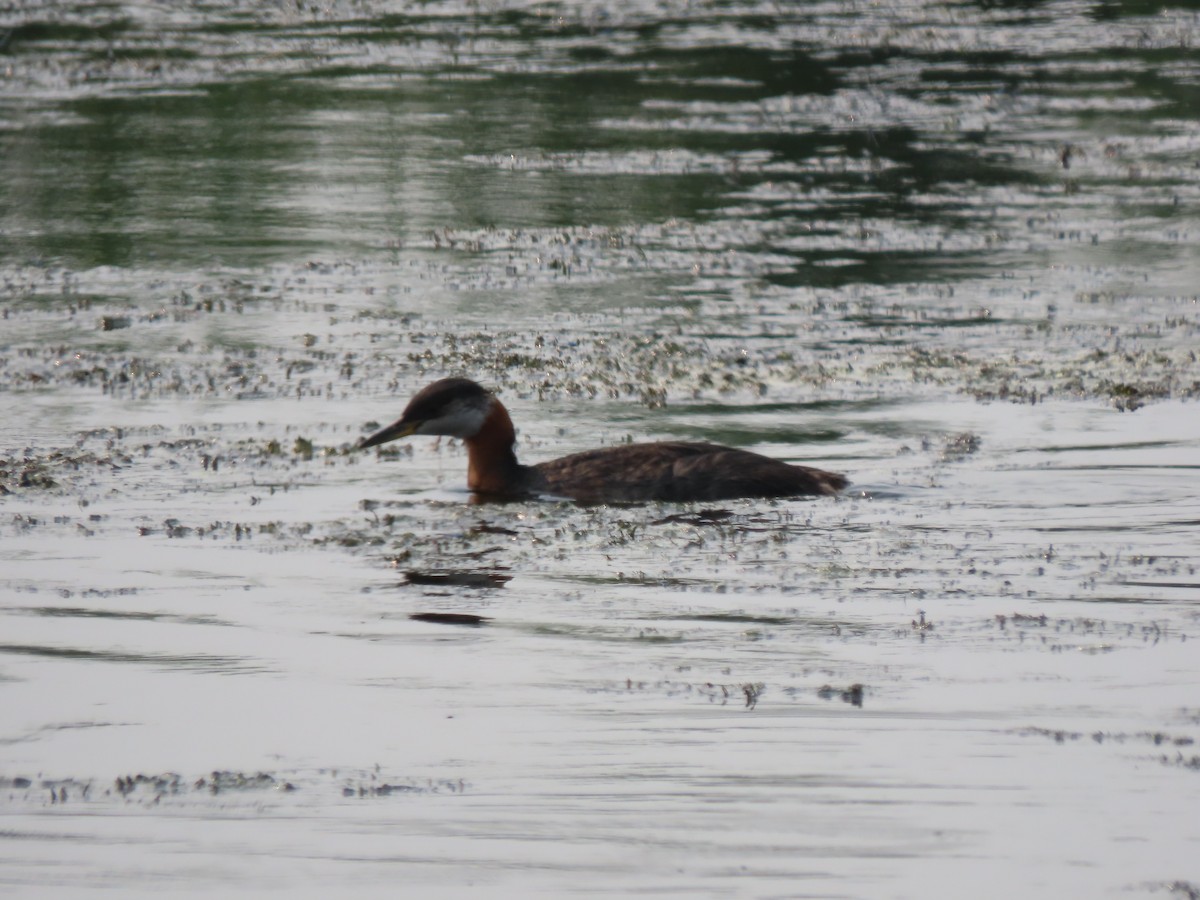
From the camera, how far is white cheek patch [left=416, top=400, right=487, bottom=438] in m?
12.0

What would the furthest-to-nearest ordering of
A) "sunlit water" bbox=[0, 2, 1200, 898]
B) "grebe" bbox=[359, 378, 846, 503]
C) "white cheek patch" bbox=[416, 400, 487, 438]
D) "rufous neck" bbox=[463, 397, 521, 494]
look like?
"white cheek patch" bbox=[416, 400, 487, 438], "rufous neck" bbox=[463, 397, 521, 494], "grebe" bbox=[359, 378, 846, 503], "sunlit water" bbox=[0, 2, 1200, 898]

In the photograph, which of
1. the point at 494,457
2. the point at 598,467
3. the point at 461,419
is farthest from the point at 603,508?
the point at 461,419

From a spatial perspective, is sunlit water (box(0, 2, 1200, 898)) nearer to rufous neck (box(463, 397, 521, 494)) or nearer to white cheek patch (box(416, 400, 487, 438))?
rufous neck (box(463, 397, 521, 494))

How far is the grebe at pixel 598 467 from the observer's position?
11375 millimetres

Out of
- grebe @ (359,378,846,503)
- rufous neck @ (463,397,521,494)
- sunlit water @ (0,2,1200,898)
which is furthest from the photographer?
rufous neck @ (463,397,521,494)

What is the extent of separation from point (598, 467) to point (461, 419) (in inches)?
38.4

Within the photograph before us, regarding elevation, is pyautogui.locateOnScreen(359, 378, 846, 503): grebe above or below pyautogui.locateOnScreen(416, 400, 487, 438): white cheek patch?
below

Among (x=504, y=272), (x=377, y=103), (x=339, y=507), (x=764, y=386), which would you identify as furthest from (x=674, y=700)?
(x=377, y=103)

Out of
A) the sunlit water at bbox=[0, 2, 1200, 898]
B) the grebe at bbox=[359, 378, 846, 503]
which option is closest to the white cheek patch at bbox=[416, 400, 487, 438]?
the grebe at bbox=[359, 378, 846, 503]

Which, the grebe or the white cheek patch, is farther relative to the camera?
the white cheek patch

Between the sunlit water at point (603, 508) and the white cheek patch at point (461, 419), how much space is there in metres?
0.49

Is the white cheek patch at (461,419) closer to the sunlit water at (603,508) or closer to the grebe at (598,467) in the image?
the grebe at (598,467)

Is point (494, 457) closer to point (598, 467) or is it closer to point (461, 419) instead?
point (461, 419)

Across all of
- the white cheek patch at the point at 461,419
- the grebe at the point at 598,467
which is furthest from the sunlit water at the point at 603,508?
the white cheek patch at the point at 461,419
